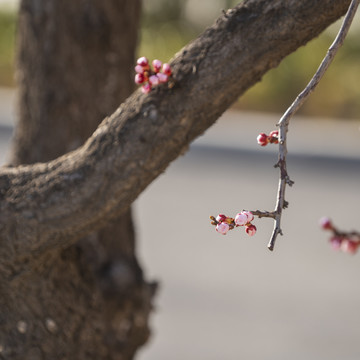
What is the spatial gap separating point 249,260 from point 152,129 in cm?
444

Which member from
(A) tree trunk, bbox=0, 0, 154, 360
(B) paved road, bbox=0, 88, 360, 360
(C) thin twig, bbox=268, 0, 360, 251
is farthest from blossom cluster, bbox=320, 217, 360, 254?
(B) paved road, bbox=0, 88, 360, 360

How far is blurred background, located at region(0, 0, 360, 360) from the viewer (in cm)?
512

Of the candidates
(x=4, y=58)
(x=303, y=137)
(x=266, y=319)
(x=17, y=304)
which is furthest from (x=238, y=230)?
(x=4, y=58)

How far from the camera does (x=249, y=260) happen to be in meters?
6.51

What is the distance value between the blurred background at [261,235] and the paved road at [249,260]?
0.04ft

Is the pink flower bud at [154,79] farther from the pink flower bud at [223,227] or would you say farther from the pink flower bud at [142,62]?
the pink flower bud at [223,227]

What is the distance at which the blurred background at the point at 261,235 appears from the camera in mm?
5121

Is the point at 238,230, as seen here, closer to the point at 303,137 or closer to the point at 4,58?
the point at 303,137

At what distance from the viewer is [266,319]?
211 inches

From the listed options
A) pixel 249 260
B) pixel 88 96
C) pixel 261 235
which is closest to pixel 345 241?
pixel 88 96

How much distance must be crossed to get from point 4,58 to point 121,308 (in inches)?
475

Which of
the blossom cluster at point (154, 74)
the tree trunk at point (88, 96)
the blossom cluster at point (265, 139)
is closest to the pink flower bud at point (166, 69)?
the blossom cluster at point (154, 74)

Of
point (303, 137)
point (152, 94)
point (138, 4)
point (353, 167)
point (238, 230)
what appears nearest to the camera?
point (152, 94)

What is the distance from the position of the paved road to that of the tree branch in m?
2.06
